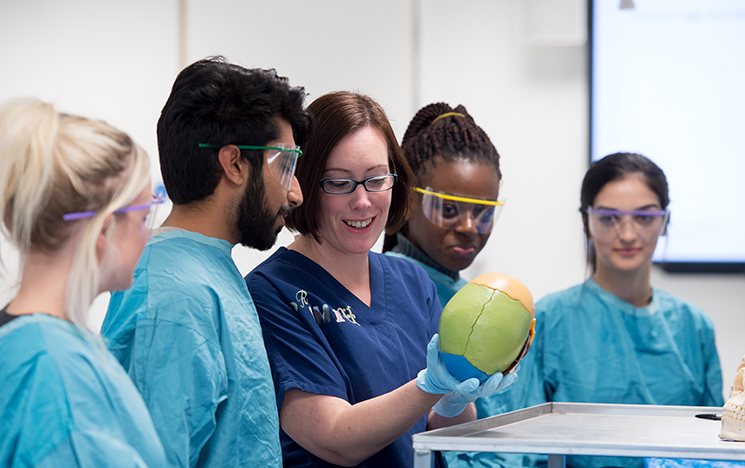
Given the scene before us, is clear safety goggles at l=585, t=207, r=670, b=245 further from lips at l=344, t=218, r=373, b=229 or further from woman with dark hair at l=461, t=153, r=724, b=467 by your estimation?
lips at l=344, t=218, r=373, b=229

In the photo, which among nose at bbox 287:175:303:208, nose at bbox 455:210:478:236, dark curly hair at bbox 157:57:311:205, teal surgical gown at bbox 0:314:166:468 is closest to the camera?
teal surgical gown at bbox 0:314:166:468

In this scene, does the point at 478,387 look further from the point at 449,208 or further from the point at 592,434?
the point at 449,208

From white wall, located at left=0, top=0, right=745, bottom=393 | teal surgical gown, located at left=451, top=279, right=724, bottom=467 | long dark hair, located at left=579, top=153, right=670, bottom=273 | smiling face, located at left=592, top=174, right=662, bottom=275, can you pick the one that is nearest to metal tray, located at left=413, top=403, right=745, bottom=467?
teal surgical gown, located at left=451, top=279, right=724, bottom=467

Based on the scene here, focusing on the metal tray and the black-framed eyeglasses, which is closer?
the metal tray

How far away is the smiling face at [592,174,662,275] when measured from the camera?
2.25 metres

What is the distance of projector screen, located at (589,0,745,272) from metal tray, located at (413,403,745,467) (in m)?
1.82

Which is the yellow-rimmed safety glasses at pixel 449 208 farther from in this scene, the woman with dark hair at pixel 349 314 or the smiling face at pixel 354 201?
the smiling face at pixel 354 201

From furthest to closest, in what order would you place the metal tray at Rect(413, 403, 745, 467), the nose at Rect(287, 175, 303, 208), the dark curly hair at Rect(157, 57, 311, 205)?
the nose at Rect(287, 175, 303, 208)
the dark curly hair at Rect(157, 57, 311, 205)
the metal tray at Rect(413, 403, 745, 467)

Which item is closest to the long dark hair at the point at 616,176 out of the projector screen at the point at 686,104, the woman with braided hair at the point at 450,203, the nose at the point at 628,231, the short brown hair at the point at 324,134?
the nose at the point at 628,231

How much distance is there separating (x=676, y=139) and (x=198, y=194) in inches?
99.1

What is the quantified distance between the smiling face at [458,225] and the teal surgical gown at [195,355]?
911mm

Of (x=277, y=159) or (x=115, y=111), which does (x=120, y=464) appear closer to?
(x=277, y=159)

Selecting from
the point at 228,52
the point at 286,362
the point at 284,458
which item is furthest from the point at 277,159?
the point at 228,52

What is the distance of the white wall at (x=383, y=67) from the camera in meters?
3.13
